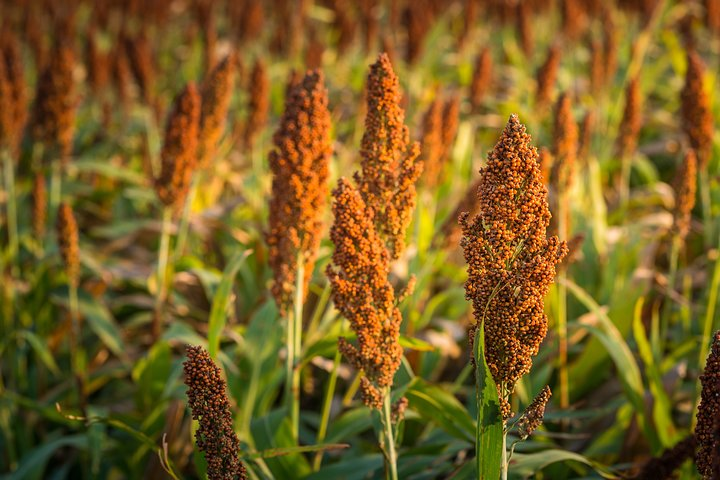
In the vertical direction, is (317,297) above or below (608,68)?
below

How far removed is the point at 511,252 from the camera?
1.90 metres

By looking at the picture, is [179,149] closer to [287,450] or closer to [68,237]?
[68,237]

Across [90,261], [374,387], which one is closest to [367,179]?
[374,387]

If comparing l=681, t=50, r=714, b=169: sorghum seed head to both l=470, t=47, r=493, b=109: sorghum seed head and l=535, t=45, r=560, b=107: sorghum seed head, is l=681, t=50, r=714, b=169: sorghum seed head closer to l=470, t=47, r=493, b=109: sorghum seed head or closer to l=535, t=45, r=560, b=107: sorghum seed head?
l=535, t=45, r=560, b=107: sorghum seed head

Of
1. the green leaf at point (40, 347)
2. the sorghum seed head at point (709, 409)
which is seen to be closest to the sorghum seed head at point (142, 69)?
the green leaf at point (40, 347)

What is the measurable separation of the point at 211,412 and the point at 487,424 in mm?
666

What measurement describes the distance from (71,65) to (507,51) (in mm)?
6271

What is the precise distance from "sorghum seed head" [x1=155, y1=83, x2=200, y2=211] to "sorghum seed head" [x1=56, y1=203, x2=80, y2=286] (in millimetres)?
419

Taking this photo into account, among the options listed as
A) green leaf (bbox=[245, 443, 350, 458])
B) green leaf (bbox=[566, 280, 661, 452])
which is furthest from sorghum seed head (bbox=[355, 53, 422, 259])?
green leaf (bbox=[566, 280, 661, 452])

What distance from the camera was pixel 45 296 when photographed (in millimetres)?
4934

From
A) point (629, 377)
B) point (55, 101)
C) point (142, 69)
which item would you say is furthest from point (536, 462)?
point (142, 69)

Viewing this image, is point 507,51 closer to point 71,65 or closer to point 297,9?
point 297,9

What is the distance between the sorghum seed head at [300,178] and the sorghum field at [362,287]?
10 mm

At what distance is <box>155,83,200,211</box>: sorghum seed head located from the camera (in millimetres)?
3902
